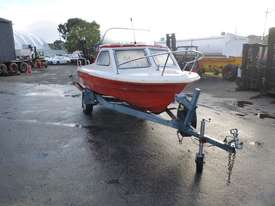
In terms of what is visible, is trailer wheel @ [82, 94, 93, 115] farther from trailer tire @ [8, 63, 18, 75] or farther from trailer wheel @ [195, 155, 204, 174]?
trailer tire @ [8, 63, 18, 75]

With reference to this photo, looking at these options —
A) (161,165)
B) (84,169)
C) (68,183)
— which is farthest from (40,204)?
(161,165)

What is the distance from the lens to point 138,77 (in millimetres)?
6973

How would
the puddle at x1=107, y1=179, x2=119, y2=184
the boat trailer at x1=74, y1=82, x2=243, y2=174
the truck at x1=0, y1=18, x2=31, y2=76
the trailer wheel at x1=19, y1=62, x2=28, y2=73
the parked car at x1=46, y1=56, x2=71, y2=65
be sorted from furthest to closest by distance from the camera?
the parked car at x1=46, y1=56, x2=71, y2=65
the trailer wheel at x1=19, y1=62, x2=28, y2=73
the truck at x1=0, y1=18, x2=31, y2=76
the boat trailer at x1=74, y1=82, x2=243, y2=174
the puddle at x1=107, y1=179, x2=119, y2=184

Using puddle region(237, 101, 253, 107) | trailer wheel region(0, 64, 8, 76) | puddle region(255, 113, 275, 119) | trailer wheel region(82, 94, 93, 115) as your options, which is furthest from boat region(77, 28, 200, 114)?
trailer wheel region(0, 64, 8, 76)

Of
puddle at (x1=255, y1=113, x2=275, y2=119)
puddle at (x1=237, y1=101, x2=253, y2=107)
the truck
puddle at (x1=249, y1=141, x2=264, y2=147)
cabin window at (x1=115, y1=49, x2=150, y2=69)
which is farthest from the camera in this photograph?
the truck

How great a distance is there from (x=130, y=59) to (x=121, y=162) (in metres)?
3.18

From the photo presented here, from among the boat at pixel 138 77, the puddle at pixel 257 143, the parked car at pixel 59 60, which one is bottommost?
the parked car at pixel 59 60

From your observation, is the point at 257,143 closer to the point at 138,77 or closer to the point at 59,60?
the point at 138,77

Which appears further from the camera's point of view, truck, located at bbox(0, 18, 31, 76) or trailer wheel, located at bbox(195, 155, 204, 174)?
truck, located at bbox(0, 18, 31, 76)

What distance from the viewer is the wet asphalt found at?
4.71 m

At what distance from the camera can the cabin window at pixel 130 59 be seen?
8.19 meters

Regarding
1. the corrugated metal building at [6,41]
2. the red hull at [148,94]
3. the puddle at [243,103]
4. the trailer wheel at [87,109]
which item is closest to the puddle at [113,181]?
the red hull at [148,94]

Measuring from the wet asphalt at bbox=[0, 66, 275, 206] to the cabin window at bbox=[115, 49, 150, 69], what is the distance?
1539 millimetres

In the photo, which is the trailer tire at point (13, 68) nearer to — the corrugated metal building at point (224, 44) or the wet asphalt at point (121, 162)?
the corrugated metal building at point (224, 44)
